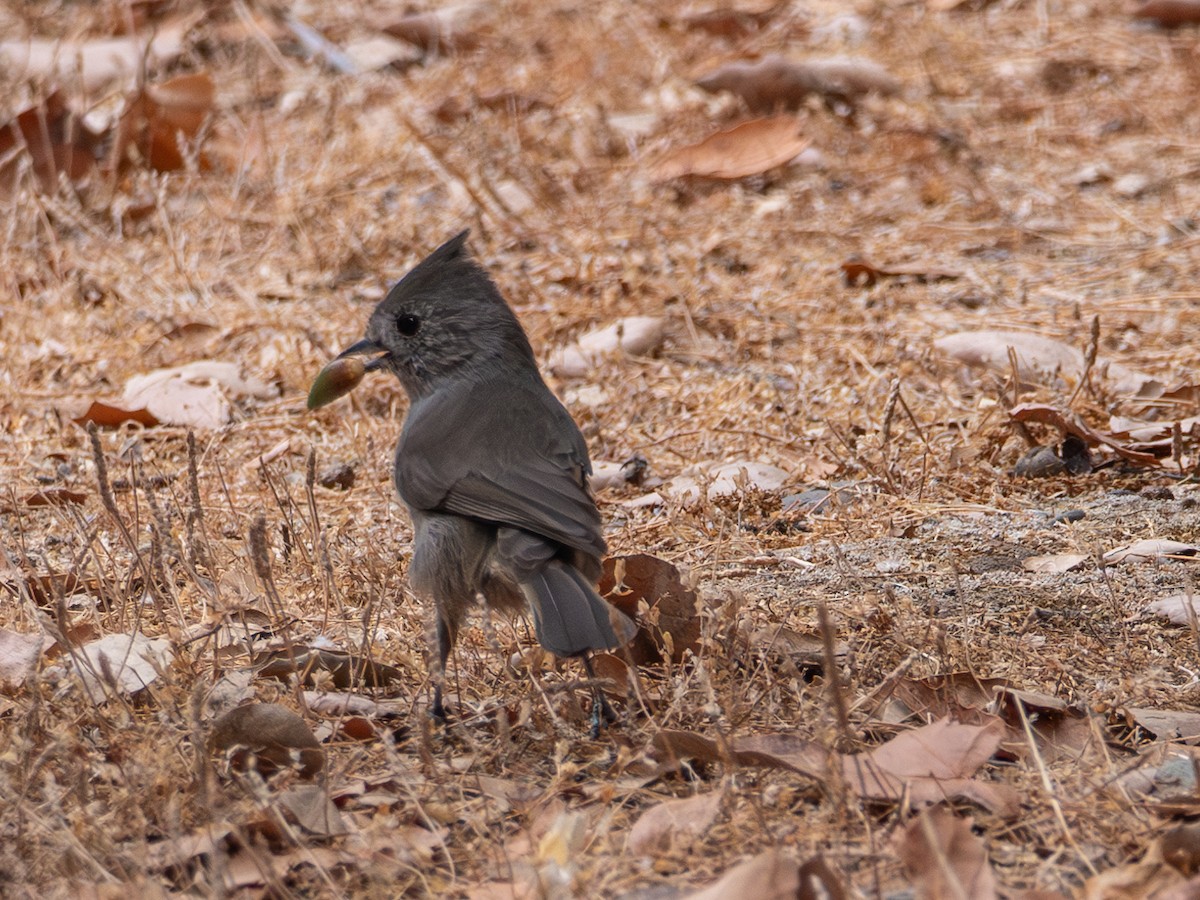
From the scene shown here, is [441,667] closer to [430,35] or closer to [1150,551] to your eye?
[1150,551]

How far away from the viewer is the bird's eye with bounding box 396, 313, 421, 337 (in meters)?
4.38

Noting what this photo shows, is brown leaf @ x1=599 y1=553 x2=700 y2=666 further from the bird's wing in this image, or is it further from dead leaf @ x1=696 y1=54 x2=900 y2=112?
dead leaf @ x1=696 y1=54 x2=900 y2=112

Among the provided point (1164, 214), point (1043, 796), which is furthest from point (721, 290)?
point (1043, 796)

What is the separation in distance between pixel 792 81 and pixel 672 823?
5930 millimetres

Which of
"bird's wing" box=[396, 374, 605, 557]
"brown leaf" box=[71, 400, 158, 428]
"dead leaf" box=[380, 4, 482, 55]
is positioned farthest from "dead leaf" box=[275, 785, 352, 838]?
"dead leaf" box=[380, 4, 482, 55]

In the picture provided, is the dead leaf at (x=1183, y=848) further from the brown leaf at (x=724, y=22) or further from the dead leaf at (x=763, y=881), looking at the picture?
the brown leaf at (x=724, y=22)

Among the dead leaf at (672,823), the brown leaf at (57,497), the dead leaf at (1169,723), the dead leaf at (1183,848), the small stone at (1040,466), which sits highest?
the dead leaf at (672,823)

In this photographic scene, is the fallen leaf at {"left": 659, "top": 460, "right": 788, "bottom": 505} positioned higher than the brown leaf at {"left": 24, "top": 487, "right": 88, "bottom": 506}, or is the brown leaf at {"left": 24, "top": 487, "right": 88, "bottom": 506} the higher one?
the brown leaf at {"left": 24, "top": 487, "right": 88, "bottom": 506}

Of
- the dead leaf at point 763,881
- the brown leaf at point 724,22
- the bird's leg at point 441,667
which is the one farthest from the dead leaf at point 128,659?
the brown leaf at point 724,22

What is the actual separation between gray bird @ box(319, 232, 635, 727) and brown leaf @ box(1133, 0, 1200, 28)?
5868 mm

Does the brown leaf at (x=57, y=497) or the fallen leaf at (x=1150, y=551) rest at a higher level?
the brown leaf at (x=57, y=497)

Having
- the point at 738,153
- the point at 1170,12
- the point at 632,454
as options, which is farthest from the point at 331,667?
the point at 1170,12

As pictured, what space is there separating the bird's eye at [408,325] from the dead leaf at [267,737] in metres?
1.56

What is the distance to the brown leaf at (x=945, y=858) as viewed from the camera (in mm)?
2391
